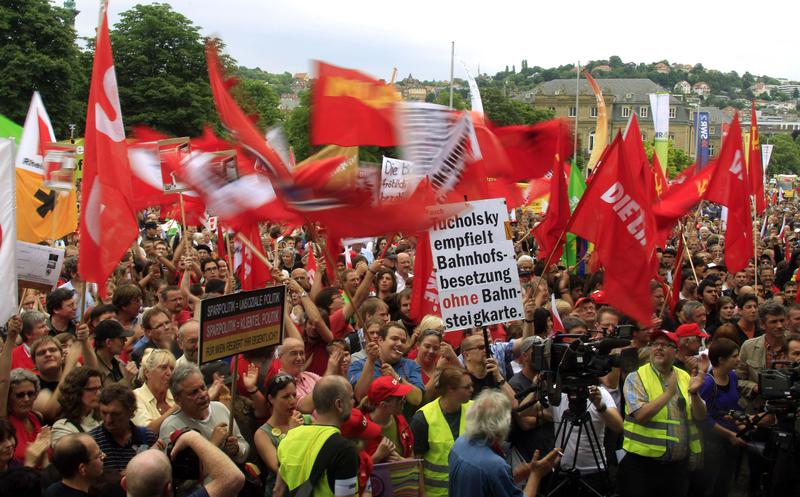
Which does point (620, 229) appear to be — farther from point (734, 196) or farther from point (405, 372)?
point (734, 196)

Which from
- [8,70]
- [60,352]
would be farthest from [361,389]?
[8,70]

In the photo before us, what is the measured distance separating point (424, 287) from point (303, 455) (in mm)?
4040

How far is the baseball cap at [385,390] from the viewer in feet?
19.2

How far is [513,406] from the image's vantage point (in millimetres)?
6574

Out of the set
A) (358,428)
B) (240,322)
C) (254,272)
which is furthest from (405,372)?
(254,272)

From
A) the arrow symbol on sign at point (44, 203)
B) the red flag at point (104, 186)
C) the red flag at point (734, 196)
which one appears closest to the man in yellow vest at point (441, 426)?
the red flag at point (104, 186)

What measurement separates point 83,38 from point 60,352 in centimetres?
5785

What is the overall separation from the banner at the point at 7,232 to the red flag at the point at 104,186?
0.65 m

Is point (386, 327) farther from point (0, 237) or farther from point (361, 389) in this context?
point (0, 237)

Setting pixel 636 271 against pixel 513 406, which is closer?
pixel 513 406

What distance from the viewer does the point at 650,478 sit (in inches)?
270

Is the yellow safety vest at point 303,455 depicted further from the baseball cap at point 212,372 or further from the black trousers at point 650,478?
the black trousers at point 650,478

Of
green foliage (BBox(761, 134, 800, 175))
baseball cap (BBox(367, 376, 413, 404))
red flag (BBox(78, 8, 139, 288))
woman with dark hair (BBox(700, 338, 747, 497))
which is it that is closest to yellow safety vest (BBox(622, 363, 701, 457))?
woman with dark hair (BBox(700, 338, 747, 497))

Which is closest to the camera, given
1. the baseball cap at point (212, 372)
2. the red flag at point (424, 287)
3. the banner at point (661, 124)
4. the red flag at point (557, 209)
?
the baseball cap at point (212, 372)
